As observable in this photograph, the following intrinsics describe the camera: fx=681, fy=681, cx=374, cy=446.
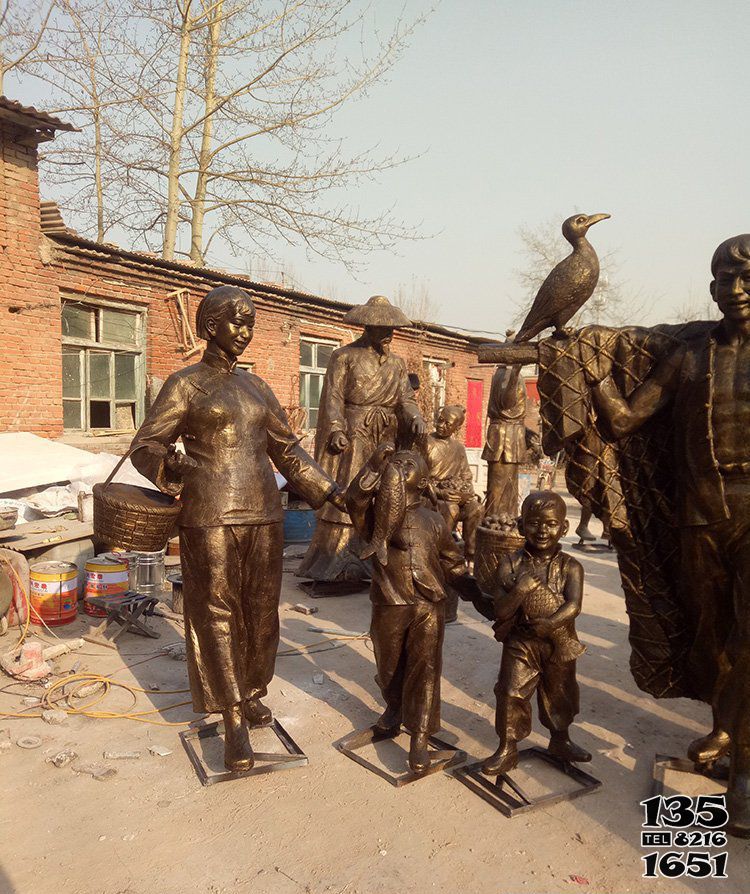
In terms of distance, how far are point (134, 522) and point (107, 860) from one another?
136 centimetres

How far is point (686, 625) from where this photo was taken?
346 cm

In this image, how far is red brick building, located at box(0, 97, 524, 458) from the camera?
7844 mm

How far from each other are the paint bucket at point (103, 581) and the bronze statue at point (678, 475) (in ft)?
13.2

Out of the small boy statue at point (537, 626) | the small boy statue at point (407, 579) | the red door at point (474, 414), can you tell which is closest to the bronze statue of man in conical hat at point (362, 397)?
the small boy statue at point (407, 579)

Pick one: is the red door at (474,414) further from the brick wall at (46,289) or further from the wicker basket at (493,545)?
the wicker basket at (493,545)

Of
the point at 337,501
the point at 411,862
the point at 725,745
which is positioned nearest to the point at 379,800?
the point at 411,862

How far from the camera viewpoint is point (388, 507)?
319 cm

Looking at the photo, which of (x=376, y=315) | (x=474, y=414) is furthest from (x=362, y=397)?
(x=474, y=414)

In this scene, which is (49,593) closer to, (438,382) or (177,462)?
(177,462)

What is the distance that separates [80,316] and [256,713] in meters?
6.74

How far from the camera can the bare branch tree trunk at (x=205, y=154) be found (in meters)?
14.2

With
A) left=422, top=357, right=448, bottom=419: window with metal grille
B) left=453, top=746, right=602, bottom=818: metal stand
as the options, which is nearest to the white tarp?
left=453, top=746, right=602, bottom=818: metal stand

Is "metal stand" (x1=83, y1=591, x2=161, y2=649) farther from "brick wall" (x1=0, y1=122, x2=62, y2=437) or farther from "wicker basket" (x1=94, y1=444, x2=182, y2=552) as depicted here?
"brick wall" (x1=0, y1=122, x2=62, y2=437)

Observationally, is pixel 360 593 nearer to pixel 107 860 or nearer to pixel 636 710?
pixel 636 710
